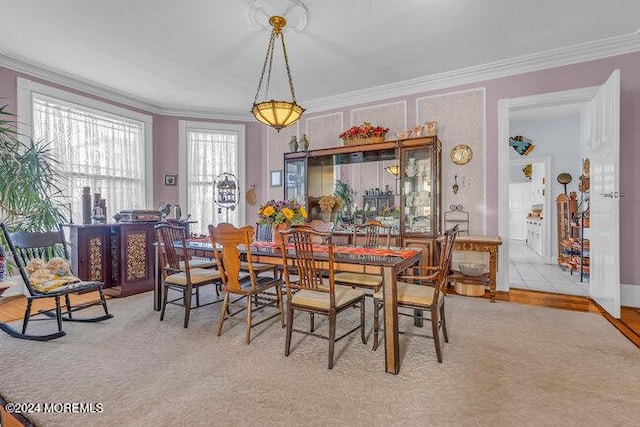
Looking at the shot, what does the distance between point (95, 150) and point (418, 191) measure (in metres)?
4.84

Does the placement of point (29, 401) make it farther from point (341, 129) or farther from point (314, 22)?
point (341, 129)

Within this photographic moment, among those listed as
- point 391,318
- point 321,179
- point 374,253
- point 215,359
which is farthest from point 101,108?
point 391,318

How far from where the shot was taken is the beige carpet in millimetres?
1754

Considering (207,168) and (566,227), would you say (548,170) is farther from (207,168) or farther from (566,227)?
(207,168)

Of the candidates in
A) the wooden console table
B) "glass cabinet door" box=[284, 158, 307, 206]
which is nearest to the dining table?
the wooden console table

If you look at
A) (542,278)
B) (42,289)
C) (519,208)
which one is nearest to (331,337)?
(42,289)

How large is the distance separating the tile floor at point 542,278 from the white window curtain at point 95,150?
613 centimetres

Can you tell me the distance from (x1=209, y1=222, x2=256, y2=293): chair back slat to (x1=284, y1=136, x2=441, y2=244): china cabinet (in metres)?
2.43

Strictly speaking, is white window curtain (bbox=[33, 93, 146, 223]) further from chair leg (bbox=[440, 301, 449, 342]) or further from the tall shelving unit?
the tall shelving unit

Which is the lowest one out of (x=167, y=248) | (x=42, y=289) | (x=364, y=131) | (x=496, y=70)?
(x=42, y=289)

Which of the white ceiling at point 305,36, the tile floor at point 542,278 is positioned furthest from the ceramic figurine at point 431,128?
the tile floor at point 542,278

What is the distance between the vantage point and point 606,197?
10.9 ft

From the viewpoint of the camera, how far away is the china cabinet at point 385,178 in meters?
4.37

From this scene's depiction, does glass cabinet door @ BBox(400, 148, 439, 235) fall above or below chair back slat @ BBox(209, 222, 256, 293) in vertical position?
above
